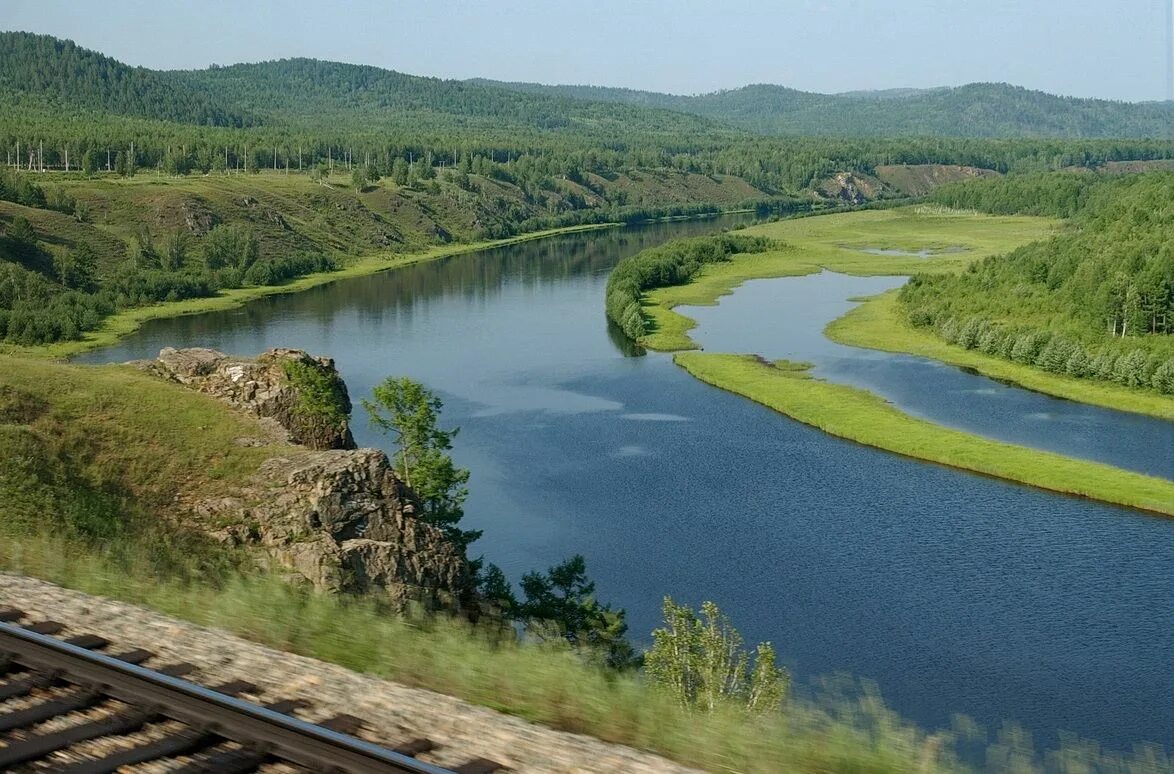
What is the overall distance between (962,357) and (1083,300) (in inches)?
534

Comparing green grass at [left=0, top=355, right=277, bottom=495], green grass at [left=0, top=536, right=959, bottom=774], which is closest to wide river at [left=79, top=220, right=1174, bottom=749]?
green grass at [left=0, top=355, right=277, bottom=495]

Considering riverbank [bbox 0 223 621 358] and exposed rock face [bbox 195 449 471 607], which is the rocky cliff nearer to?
exposed rock face [bbox 195 449 471 607]

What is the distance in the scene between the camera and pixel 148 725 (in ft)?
25.2

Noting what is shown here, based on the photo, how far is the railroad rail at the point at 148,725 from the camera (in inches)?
278

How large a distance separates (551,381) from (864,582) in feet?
107

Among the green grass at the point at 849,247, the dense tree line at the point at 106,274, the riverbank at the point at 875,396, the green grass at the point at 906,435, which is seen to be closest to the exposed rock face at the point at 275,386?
the green grass at the point at 906,435

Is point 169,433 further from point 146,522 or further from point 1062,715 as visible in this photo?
point 1062,715

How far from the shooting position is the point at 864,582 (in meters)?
35.8

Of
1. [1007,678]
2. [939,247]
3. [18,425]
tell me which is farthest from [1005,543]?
[939,247]

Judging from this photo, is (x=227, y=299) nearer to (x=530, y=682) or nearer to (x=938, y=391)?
(x=938, y=391)

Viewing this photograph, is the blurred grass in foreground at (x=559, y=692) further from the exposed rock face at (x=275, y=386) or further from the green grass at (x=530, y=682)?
the exposed rock face at (x=275, y=386)

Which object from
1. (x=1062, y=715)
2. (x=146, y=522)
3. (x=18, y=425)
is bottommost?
(x=1062, y=715)

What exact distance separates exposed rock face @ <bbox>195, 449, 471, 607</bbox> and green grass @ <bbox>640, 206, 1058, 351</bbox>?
49.6 meters

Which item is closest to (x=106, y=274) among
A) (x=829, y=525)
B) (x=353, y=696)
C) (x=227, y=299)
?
(x=227, y=299)
